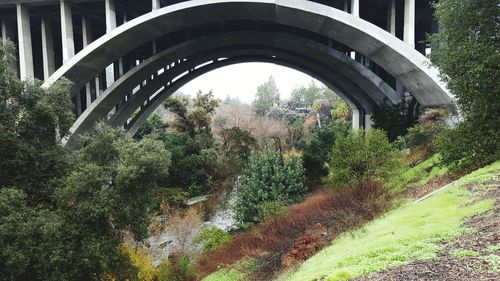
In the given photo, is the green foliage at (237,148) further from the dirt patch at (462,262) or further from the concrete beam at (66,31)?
the dirt patch at (462,262)

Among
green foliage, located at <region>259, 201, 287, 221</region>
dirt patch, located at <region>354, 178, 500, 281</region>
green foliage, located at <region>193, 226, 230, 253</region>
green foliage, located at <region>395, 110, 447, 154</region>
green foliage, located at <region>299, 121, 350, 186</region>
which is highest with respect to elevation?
green foliage, located at <region>395, 110, 447, 154</region>

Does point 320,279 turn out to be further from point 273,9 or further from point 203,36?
point 203,36

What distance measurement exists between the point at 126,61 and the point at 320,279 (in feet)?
70.2

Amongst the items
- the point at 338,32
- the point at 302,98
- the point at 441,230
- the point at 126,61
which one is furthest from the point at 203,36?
the point at 302,98

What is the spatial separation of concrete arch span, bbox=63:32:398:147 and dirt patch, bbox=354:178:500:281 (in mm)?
15637

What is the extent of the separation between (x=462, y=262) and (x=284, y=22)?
1495 centimetres

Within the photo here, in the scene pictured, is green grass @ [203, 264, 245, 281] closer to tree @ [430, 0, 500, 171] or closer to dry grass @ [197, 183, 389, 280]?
dry grass @ [197, 183, 389, 280]

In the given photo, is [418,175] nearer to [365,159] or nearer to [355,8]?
[365,159]

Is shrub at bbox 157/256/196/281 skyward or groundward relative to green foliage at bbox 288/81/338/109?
groundward

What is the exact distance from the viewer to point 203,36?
73.9 feet

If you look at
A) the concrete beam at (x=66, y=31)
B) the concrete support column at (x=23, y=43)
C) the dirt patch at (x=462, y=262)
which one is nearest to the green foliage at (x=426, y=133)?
the dirt patch at (x=462, y=262)

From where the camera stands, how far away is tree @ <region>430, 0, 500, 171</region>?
31.9 ft

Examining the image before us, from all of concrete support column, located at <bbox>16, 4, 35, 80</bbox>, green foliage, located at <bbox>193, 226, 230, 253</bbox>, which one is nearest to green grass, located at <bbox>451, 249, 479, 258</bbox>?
green foliage, located at <bbox>193, 226, 230, 253</bbox>

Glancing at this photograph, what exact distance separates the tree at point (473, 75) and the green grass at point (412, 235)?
1211 millimetres
